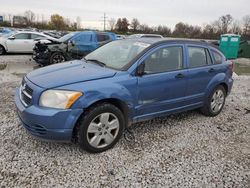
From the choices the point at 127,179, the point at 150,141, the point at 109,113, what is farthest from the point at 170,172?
the point at 109,113

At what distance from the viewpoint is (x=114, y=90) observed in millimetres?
3373

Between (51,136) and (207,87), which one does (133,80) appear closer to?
(51,136)

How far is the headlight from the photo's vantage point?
10.1 ft

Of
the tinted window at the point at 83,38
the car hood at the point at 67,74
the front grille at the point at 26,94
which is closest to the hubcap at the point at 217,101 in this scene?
the car hood at the point at 67,74

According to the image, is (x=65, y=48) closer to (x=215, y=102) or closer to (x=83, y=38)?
(x=83, y=38)

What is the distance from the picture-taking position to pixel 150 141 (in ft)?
12.7

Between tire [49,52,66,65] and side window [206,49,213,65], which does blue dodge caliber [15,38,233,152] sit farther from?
tire [49,52,66,65]

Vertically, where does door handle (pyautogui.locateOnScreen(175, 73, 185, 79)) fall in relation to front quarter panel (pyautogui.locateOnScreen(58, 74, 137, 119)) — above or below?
above

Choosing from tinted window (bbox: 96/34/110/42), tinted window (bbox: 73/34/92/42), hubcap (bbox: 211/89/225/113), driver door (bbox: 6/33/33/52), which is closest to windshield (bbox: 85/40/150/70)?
hubcap (bbox: 211/89/225/113)

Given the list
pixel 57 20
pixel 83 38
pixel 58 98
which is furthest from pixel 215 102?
pixel 57 20

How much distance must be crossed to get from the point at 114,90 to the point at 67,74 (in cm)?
71

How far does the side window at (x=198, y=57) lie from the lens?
14.6 ft

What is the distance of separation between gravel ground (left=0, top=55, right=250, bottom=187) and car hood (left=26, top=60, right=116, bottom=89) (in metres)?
0.95

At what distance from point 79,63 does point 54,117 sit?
53.6 inches
